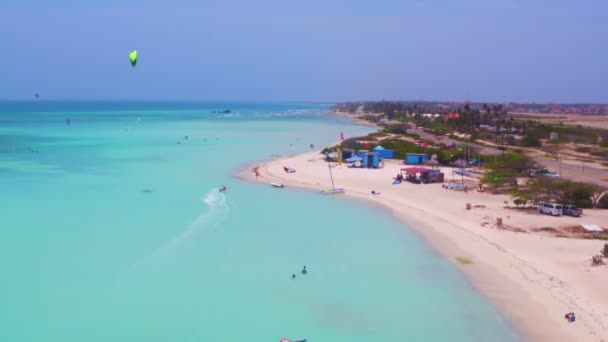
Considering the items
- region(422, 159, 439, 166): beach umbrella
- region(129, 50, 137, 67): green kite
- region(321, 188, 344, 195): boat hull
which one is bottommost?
region(321, 188, 344, 195): boat hull

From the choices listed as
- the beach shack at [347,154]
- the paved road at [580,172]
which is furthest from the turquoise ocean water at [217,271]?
the paved road at [580,172]

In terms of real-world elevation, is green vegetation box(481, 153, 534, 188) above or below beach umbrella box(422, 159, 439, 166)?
above

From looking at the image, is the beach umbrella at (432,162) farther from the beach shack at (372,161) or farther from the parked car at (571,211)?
the parked car at (571,211)

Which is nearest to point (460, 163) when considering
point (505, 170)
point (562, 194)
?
point (505, 170)

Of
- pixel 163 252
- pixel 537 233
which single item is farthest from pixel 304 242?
pixel 537 233

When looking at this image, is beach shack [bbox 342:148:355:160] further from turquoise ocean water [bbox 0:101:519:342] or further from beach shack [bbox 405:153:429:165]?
turquoise ocean water [bbox 0:101:519:342]

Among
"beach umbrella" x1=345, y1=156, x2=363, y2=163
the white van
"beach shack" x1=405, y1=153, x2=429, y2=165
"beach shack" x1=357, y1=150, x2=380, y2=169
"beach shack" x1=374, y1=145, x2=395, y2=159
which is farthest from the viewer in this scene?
"beach shack" x1=374, y1=145, x2=395, y2=159

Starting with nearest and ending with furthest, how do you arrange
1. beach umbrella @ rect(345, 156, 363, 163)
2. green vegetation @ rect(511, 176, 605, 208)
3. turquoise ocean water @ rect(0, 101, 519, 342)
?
turquoise ocean water @ rect(0, 101, 519, 342)
green vegetation @ rect(511, 176, 605, 208)
beach umbrella @ rect(345, 156, 363, 163)

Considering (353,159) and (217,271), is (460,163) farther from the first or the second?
(217,271)

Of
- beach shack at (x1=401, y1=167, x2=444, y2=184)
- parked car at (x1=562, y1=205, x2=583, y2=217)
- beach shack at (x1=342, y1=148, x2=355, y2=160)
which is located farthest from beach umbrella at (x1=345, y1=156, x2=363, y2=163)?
parked car at (x1=562, y1=205, x2=583, y2=217)
